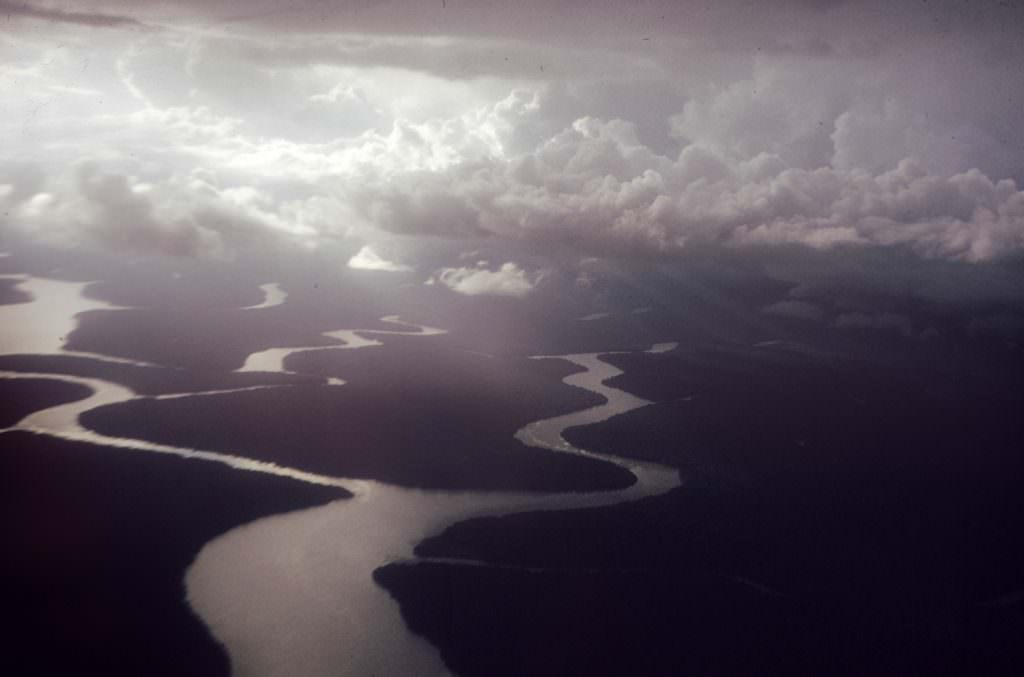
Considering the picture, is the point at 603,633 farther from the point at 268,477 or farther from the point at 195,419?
the point at 195,419

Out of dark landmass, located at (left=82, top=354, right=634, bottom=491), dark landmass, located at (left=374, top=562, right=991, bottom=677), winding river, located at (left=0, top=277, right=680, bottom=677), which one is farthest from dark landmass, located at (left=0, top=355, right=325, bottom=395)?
dark landmass, located at (left=374, top=562, right=991, bottom=677)

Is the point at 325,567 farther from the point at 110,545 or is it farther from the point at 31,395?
the point at 31,395

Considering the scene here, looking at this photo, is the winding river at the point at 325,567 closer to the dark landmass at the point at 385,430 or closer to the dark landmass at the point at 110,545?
the dark landmass at the point at 110,545

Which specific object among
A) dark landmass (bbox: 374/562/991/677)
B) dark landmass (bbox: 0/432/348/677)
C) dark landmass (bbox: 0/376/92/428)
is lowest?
dark landmass (bbox: 374/562/991/677)

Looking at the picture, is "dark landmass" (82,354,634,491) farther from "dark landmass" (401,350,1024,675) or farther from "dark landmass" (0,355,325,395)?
"dark landmass" (401,350,1024,675)

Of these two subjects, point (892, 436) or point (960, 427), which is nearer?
point (892, 436)

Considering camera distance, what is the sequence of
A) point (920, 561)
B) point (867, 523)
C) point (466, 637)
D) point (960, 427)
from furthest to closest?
point (960, 427), point (867, 523), point (920, 561), point (466, 637)

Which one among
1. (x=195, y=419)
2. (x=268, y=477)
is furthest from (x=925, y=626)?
(x=195, y=419)
